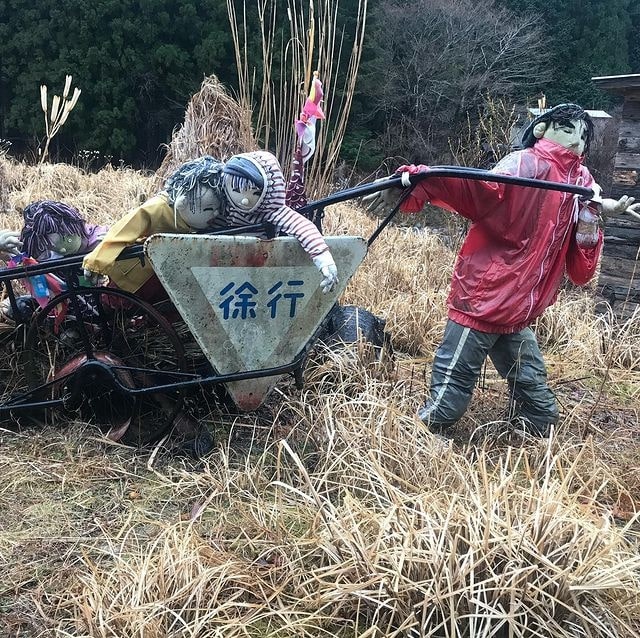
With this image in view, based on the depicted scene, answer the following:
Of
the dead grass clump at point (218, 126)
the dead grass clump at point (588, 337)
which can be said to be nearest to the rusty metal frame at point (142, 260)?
the dead grass clump at point (588, 337)

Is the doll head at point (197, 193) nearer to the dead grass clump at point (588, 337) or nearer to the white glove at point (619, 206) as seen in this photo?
the white glove at point (619, 206)

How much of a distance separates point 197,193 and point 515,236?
128 cm

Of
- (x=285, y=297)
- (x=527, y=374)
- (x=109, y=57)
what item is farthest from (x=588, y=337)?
(x=109, y=57)

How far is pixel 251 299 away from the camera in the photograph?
2.66 m

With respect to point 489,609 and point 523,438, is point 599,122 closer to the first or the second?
point 523,438

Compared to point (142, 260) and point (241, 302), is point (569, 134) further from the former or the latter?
point (142, 260)

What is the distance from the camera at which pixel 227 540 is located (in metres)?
2.19

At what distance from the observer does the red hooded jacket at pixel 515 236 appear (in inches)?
104

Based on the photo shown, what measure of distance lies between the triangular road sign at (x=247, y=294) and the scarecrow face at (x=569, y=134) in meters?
0.91

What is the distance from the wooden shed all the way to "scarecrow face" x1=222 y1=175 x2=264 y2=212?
149 inches

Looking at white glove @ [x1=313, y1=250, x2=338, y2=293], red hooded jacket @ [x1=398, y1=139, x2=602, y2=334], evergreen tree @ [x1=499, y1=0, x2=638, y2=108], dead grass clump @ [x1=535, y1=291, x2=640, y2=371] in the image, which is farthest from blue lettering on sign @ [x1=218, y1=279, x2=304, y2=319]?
evergreen tree @ [x1=499, y1=0, x2=638, y2=108]

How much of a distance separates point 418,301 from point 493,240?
1.90m

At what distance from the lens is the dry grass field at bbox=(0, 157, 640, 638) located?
1810 mm

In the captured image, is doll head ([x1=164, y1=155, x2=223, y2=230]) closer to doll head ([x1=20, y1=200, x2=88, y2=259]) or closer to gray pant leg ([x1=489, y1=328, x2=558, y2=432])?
doll head ([x1=20, y1=200, x2=88, y2=259])
